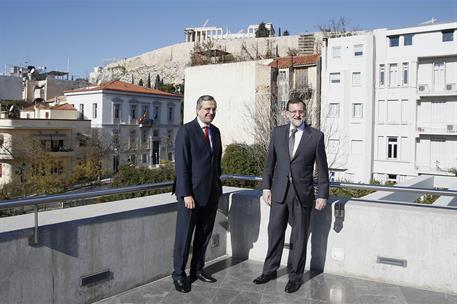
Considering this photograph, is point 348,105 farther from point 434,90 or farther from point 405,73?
point 434,90

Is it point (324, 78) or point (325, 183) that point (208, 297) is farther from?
point (324, 78)

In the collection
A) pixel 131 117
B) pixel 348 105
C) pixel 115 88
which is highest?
pixel 115 88

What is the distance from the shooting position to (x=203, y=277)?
3.81 metres

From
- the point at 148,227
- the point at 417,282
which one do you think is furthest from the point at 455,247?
the point at 148,227

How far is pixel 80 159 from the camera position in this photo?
3938 centimetres

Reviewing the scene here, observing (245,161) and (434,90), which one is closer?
(434,90)

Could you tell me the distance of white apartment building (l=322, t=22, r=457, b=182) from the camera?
1061 inches

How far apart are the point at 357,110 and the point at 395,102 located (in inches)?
96.8

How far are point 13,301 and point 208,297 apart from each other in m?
1.42

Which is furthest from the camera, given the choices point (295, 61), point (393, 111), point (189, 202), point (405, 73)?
point (295, 61)

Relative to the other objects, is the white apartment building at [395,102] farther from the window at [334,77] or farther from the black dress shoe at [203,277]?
the black dress shoe at [203,277]

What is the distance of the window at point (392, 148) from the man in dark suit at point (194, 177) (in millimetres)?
27074

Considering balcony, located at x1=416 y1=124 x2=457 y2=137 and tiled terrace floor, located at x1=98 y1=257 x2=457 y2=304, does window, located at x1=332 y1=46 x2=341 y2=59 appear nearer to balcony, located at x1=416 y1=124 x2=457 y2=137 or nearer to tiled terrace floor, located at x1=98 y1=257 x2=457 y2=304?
balcony, located at x1=416 y1=124 x2=457 y2=137

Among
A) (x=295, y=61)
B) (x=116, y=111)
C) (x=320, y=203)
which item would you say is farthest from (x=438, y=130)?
(x=116, y=111)
